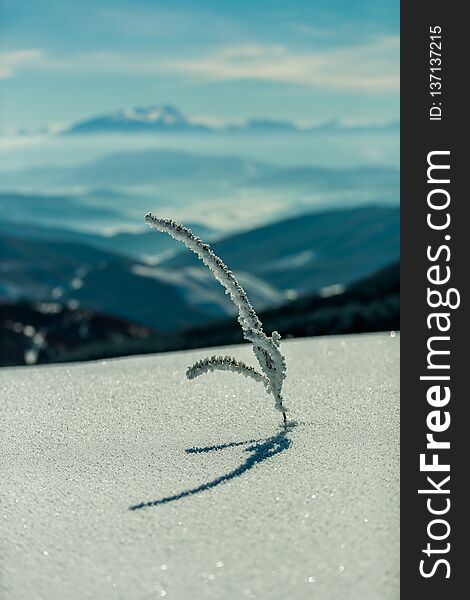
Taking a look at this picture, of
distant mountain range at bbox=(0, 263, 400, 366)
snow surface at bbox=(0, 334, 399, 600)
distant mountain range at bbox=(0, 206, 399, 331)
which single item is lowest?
snow surface at bbox=(0, 334, 399, 600)

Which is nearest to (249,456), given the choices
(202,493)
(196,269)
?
(202,493)

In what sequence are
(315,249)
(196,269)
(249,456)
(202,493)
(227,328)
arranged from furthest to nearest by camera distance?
(315,249), (196,269), (227,328), (249,456), (202,493)

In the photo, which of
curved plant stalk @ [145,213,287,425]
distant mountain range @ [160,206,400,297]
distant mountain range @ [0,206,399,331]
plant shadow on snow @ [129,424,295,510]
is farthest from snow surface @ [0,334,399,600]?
distant mountain range @ [160,206,400,297]

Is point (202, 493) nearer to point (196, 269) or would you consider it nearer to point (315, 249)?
point (196, 269)

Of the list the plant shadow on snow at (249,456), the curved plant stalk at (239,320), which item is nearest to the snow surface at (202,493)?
the plant shadow on snow at (249,456)

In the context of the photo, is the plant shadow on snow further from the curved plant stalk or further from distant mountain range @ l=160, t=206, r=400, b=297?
distant mountain range @ l=160, t=206, r=400, b=297

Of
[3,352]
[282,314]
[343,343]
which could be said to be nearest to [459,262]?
[343,343]

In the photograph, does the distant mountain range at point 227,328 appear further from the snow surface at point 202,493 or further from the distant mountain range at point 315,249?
the distant mountain range at point 315,249
